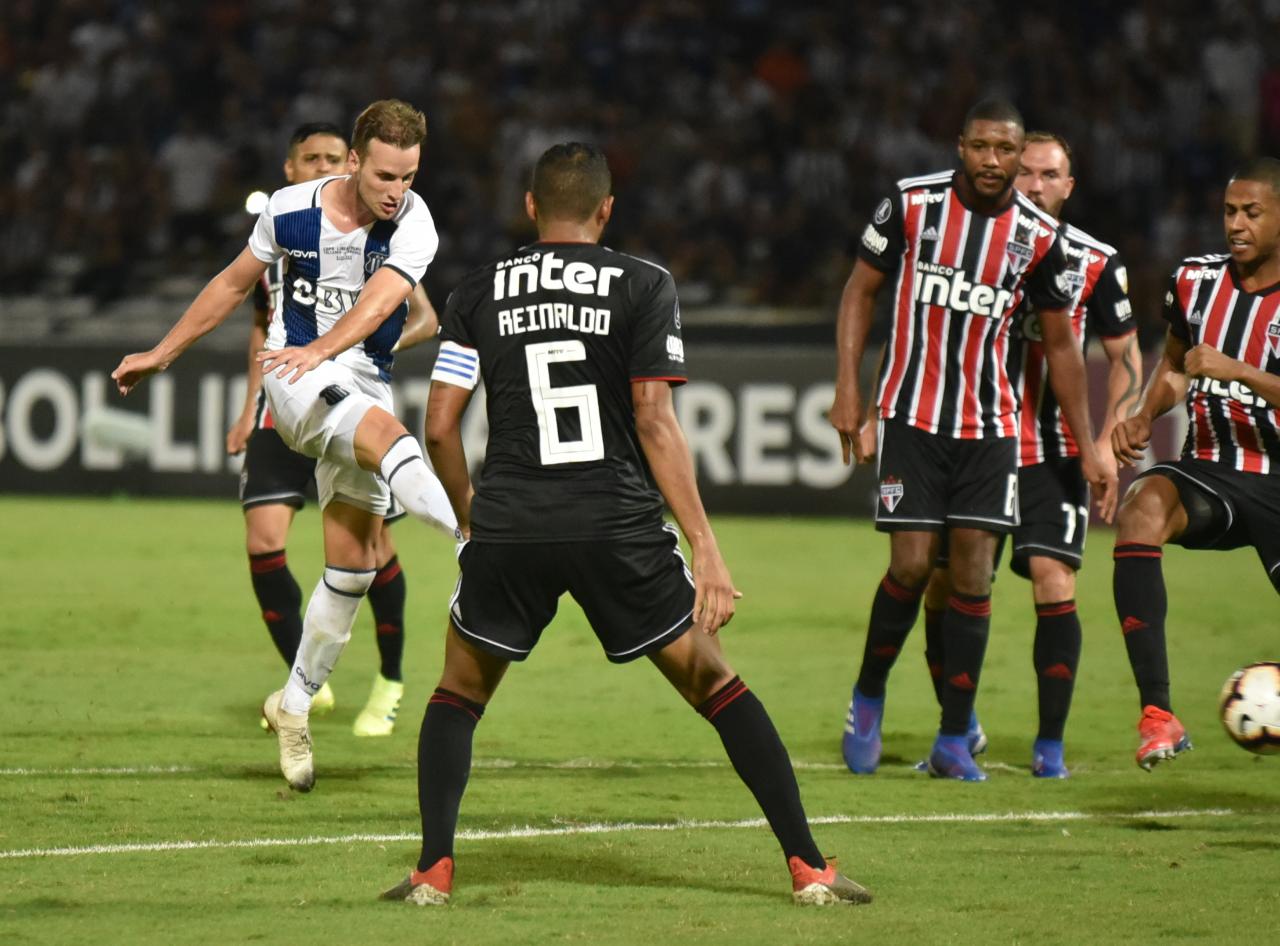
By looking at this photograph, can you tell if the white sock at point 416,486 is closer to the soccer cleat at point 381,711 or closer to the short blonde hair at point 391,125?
the short blonde hair at point 391,125

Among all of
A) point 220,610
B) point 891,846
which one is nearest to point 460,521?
point 891,846

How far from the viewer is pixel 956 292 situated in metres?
6.73

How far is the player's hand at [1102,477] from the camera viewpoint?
6.80 meters

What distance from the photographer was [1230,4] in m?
17.6

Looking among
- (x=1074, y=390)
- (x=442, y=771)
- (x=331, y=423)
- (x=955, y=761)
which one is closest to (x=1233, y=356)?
(x=1074, y=390)

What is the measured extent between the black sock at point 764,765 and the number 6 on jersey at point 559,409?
0.70m

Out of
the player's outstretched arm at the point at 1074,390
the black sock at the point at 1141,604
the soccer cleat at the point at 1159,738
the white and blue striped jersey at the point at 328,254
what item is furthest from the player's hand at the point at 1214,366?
the white and blue striped jersey at the point at 328,254

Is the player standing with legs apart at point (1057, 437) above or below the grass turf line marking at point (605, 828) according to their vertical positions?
above

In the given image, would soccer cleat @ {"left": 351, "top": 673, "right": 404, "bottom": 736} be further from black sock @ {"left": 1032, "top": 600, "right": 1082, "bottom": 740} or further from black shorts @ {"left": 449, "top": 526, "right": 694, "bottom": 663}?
black shorts @ {"left": 449, "top": 526, "right": 694, "bottom": 663}

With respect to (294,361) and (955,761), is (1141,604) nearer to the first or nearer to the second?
(955,761)

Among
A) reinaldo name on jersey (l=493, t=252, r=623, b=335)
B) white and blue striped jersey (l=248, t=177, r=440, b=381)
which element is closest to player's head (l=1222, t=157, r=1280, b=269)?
reinaldo name on jersey (l=493, t=252, r=623, b=335)

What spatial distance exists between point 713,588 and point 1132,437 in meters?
2.38

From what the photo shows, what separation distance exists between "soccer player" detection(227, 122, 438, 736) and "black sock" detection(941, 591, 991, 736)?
2.16m

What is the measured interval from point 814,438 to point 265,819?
10.1m
